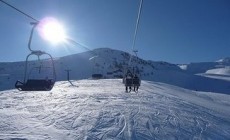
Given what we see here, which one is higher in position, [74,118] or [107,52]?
[107,52]

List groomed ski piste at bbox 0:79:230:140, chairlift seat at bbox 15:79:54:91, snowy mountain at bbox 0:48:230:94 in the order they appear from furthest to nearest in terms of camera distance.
Answer: snowy mountain at bbox 0:48:230:94 < groomed ski piste at bbox 0:79:230:140 < chairlift seat at bbox 15:79:54:91

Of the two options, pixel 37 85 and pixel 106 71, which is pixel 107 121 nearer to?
pixel 37 85

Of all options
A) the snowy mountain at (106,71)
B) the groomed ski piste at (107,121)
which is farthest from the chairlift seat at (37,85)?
the snowy mountain at (106,71)

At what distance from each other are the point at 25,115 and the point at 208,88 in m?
135

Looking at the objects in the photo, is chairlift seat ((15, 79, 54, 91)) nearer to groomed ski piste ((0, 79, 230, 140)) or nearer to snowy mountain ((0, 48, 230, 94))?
groomed ski piste ((0, 79, 230, 140))

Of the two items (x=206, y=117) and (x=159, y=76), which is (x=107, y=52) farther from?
(x=206, y=117)

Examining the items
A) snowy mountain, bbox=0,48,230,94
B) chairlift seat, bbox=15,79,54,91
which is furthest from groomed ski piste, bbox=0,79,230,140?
snowy mountain, bbox=0,48,230,94

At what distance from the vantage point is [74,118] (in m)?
22.0

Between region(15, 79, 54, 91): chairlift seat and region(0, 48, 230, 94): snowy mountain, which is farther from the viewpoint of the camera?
region(0, 48, 230, 94): snowy mountain

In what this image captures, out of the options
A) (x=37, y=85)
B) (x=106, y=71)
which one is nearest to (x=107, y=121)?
(x=37, y=85)

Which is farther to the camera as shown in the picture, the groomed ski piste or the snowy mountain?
the snowy mountain

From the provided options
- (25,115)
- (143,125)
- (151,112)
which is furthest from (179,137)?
(25,115)

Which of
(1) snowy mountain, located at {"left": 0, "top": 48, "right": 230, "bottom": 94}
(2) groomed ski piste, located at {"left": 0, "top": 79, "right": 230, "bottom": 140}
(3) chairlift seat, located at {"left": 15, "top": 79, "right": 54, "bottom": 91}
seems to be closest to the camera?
(3) chairlift seat, located at {"left": 15, "top": 79, "right": 54, "bottom": 91}

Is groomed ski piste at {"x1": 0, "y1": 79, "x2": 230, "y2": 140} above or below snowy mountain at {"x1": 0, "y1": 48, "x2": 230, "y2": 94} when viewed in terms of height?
below
